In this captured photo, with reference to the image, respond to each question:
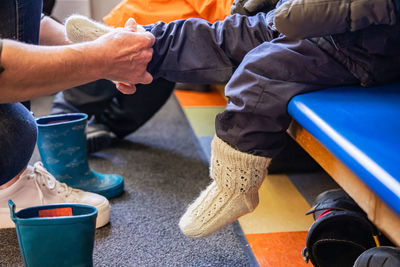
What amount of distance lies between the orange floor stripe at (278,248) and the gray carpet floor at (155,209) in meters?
0.03

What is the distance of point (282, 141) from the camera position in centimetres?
81

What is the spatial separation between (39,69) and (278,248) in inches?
24.8

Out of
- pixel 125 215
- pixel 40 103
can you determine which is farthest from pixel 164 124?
pixel 125 215

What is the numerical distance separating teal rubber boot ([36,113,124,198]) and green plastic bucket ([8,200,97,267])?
0.34 m

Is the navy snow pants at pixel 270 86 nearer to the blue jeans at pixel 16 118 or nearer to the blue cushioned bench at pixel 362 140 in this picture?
the blue cushioned bench at pixel 362 140

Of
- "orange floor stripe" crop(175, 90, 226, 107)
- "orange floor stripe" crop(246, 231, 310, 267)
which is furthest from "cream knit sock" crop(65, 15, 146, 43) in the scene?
"orange floor stripe" crop(175, 90, 226, 107)

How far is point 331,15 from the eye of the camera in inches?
26.6

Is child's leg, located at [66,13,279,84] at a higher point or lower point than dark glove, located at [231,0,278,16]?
lower

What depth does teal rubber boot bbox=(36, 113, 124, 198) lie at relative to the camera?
115cm

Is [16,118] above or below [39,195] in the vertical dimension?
above

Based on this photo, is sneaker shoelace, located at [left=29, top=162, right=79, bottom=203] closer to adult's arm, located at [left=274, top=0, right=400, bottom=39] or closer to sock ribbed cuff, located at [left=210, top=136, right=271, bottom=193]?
sock ribbed cuff, located at [left=210, top=136, right=271, bottom=193]

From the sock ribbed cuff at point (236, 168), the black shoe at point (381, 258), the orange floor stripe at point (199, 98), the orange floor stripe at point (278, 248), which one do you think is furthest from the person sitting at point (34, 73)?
the orange floor stripe at point (199, 98)

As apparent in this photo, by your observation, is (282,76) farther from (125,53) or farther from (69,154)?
(69,154)

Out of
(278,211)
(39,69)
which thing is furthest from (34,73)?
(278,211)
